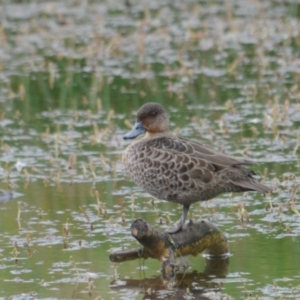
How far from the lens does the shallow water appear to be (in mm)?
6875

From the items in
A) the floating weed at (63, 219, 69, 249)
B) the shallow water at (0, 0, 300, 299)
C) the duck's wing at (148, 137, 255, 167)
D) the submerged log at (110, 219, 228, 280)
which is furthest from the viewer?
the floating weed at (63, 219, 69, 249)

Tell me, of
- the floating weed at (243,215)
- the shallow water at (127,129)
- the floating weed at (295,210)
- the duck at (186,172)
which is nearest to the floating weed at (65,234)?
the shallow water at (127,129)

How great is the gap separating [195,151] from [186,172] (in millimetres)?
224

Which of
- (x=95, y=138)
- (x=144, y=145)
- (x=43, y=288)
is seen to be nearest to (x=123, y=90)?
(x=95, y=138)

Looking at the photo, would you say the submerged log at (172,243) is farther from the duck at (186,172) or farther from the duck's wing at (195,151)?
the duck's wing at (195,151)

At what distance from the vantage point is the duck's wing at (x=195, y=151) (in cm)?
703

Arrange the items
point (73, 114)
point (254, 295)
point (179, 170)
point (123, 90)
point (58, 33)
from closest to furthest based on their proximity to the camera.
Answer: point (254, 295), point (179, 170), point (73, 114), point (123, 90), point (58, 33)

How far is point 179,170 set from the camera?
6953 mm

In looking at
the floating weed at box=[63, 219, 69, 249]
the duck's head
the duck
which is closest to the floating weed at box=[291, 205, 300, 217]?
the duck

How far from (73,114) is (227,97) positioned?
1863mm

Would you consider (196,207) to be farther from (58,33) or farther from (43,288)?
(58,33)

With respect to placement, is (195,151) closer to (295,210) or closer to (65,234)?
(295,210)

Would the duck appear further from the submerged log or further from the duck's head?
the duck's head

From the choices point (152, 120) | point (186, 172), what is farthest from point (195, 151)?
point (152, 120)
